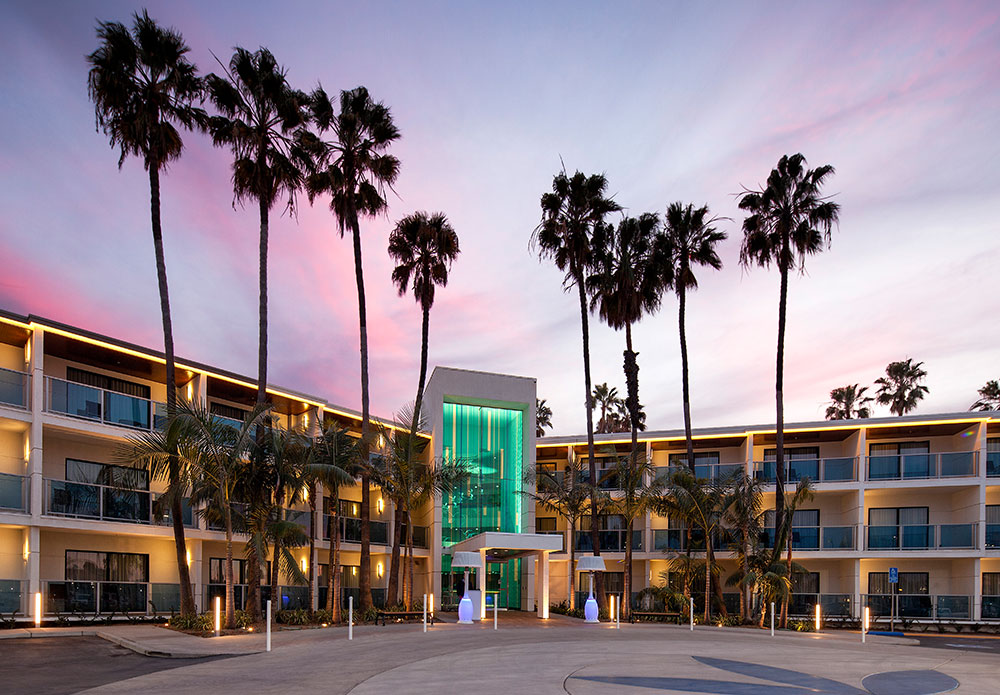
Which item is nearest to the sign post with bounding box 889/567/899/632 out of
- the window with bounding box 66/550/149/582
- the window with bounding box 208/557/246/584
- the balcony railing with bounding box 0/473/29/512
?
the window with bounding box 208/557/246/584

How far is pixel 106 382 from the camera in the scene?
31953 millimetres

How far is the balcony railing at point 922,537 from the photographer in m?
38.9

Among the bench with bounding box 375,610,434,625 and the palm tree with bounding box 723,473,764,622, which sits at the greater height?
the palm tree with bounding box 723,473,764,622

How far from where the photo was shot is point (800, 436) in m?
43.6

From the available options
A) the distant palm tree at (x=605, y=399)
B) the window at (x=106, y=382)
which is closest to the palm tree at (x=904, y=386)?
the distant palm tree at (x=605, y=399)

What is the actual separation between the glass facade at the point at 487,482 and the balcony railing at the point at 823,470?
39.0ft

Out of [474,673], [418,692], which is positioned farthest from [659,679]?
[418,692]

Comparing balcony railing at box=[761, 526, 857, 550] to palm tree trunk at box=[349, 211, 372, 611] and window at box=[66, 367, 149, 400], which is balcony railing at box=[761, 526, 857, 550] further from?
window at box=[66, 367, 149, 400]

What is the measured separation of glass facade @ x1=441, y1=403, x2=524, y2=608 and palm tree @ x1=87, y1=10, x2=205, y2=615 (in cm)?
1525

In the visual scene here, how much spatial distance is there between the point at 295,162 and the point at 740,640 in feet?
74.4

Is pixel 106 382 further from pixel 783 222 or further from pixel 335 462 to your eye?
pixel 783 222

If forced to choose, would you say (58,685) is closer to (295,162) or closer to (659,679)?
(659,679)

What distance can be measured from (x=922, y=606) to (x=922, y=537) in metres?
3.04

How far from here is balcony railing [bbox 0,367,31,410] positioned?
26.9 m
